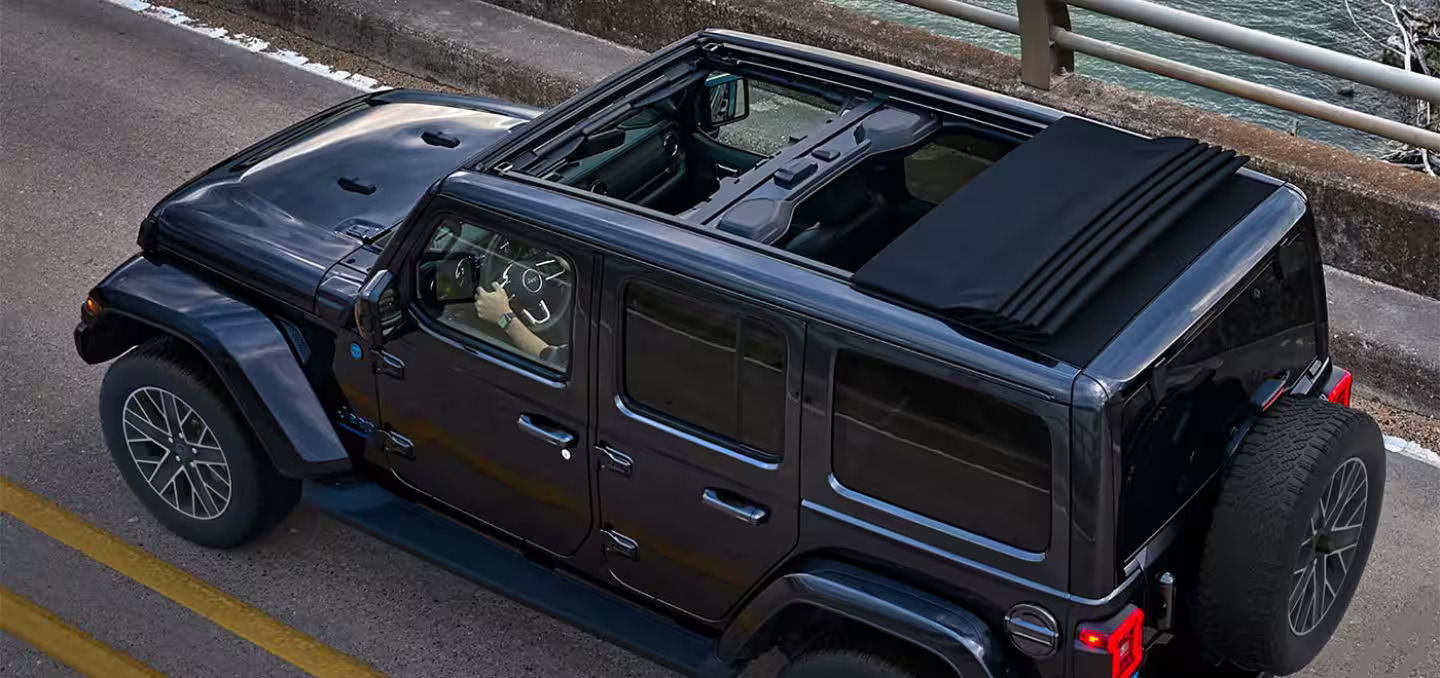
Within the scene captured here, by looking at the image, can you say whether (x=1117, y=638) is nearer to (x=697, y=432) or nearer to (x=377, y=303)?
(x=697, y=432)

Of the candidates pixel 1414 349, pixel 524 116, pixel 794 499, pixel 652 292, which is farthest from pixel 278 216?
pixel 1414 349

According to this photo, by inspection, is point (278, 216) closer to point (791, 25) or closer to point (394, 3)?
point (791, 25)

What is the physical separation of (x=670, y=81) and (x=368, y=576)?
197 cm

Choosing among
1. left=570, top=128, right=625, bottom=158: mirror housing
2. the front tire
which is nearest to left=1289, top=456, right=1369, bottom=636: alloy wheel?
left=570, top=128, right=625, bottom=158: mirror housing

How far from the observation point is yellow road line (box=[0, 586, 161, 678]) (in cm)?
528

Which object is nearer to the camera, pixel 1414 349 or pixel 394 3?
pixel 1414 349

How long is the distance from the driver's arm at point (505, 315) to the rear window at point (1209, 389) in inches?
66.7

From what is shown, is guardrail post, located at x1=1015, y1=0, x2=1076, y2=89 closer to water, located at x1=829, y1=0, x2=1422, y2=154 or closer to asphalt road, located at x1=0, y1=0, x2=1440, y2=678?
water, located at x1=829, y1=0, x2=1422, y2=154

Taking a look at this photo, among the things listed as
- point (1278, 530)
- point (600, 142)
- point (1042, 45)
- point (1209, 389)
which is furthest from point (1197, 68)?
point (1278, 530)

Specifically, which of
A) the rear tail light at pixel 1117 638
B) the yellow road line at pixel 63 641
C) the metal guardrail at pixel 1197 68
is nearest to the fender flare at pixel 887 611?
the rear tail light at pixel 1117 638

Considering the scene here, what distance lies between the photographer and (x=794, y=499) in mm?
4258

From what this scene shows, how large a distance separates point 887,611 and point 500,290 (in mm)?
1456

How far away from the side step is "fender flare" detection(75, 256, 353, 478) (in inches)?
5.1

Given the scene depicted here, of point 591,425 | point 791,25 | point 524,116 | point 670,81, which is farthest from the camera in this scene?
point 791,25
